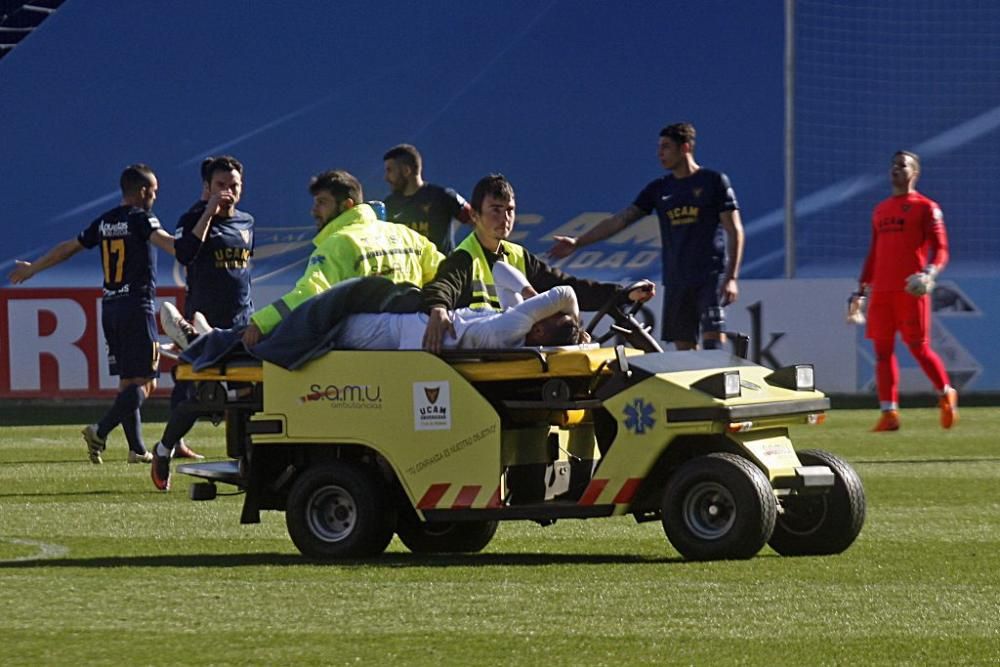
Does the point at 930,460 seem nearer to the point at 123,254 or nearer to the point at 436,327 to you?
the point at 123,254

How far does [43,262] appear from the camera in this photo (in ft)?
42.5

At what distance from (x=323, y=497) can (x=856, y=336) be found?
12589 mm

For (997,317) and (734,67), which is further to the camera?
(734,67)

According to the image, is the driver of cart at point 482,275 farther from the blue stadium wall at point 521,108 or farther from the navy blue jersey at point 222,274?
the blue stadium wall at point 521,108

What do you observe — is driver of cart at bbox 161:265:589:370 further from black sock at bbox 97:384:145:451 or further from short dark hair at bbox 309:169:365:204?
black sock at bbox 97:384:145:451

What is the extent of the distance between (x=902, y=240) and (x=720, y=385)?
7121 mm

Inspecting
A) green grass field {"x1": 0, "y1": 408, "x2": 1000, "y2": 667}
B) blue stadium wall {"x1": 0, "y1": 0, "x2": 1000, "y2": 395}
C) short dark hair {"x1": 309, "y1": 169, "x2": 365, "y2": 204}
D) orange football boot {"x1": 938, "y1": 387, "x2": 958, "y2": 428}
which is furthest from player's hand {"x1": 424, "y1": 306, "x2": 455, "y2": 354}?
blue stadium wall {"x1": 0, "y1": 0, "x2": 1000, "y2": 395}

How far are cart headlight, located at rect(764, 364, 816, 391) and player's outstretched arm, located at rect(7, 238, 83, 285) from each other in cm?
560

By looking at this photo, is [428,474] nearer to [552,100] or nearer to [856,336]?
[856,336]

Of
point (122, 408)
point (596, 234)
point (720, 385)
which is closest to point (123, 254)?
point (122, 408)

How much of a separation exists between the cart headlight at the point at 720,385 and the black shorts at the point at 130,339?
606cm

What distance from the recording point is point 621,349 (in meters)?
8.00

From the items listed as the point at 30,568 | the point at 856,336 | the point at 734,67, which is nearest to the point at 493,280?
the point at 30,568

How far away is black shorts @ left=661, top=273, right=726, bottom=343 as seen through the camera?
1255 centimetres
